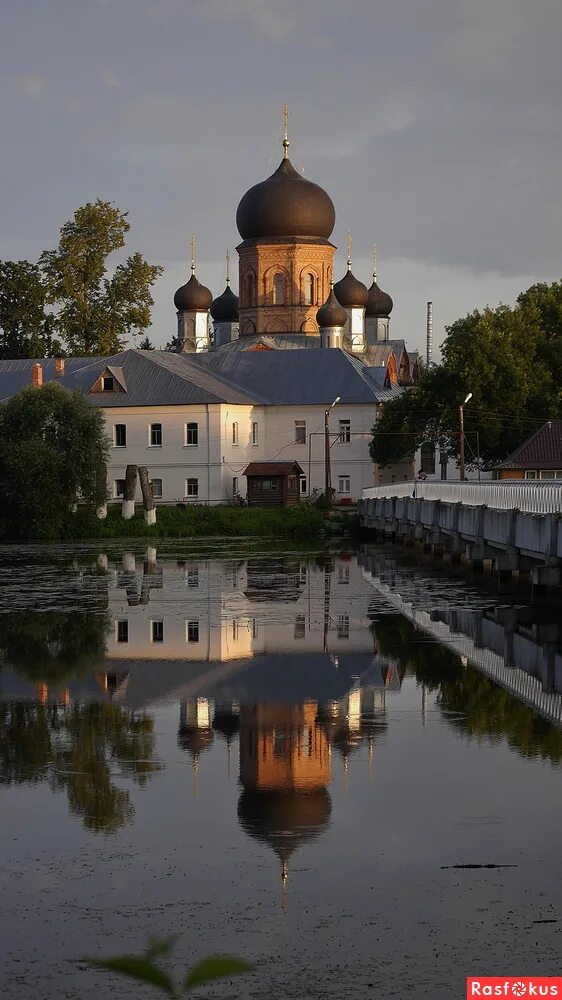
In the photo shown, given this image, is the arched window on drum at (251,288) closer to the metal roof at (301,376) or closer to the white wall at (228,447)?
the metal roof at (301,376)

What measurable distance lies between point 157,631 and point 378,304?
74.1 meters

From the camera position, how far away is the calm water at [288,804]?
7.38 m

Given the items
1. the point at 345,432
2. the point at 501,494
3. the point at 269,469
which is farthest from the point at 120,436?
the point at 501,494

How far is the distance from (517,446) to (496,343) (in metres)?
4.56

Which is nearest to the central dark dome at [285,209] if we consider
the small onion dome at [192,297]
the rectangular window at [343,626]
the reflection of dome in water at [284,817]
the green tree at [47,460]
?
the small onion dome at [192,297]

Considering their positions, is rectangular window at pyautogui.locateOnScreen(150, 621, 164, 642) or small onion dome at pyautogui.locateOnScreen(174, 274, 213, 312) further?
small onion dome at pyautogui.locateOnScreen(174, 274, 213, 312)

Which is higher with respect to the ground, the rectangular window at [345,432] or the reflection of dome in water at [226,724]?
the rectangular window at [345,432]

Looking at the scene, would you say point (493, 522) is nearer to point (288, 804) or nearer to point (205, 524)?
point (288, 804)

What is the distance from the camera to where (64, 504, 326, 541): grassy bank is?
50.6 metres

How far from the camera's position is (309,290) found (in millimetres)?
82812

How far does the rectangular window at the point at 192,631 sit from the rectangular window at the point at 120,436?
153ft

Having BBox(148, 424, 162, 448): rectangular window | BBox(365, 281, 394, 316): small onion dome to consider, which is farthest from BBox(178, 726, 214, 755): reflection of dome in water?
BBox(365, 281, 394, 316): small onion dome

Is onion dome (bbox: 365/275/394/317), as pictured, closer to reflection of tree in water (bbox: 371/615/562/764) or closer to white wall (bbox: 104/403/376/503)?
white wall (bbox: 104/403/376/503)

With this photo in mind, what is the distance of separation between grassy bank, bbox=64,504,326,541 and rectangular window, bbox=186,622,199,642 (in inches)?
1118
